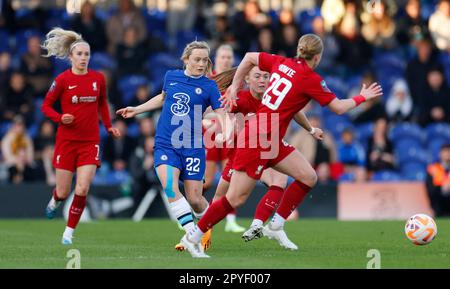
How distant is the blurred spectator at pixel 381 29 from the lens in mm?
25188

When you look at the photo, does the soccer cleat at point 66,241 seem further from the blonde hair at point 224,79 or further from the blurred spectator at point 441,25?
the blurred spectator at point 441,25

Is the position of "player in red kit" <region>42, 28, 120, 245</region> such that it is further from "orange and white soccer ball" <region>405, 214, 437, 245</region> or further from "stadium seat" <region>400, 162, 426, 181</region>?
"stadium seat" <region>400, 162, 426, 181</region>

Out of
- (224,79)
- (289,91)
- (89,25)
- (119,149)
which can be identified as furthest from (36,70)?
(289,91)

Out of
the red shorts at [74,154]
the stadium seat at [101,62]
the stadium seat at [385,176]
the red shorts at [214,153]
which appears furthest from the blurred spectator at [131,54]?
the red shorts at [74,154]

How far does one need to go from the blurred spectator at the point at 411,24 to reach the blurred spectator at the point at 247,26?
10.1ft

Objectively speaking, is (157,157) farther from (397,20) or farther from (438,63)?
(397,20)

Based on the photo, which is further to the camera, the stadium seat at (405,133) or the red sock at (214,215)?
the stadium seat at (405,133)

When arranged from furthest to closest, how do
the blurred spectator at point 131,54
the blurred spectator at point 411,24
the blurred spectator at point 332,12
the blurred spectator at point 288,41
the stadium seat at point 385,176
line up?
the blurred spectator at point 332,12
the blurred spectator at point 411,24
the blurred spectator at point 131,54
the blurred spectator at point 288,41
the stadium seat at point 385,176

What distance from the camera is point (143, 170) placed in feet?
69.4

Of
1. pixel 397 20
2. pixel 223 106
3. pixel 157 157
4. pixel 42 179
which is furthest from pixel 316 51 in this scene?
pixel 397 20

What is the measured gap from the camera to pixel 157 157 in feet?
40.5

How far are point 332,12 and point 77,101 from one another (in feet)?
41.0

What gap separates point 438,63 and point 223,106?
12.2 meters
